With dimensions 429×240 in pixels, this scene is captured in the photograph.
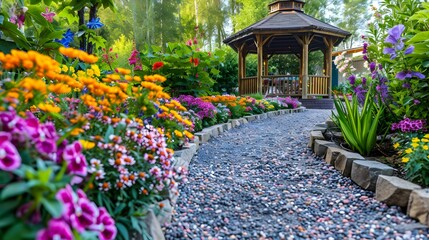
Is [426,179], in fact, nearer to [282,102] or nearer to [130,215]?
[130,215]

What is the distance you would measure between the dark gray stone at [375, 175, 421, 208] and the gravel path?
46 millimetres

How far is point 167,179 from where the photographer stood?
142 centimetres

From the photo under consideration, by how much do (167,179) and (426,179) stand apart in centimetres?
152

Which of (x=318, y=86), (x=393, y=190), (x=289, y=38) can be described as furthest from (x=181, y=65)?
(x=289, y=38)

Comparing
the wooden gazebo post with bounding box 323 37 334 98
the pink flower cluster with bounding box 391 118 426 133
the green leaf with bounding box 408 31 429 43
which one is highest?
the wooden gazebo post with bounding box 323 37 334 98

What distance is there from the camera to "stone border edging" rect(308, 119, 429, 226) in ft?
5.60

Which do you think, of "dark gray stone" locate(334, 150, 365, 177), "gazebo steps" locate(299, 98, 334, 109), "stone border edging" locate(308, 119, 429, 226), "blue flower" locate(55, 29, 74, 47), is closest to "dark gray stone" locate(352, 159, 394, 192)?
"stone border edging" locate(308, 119, 429, 226)

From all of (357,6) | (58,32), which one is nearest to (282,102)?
(58,32)

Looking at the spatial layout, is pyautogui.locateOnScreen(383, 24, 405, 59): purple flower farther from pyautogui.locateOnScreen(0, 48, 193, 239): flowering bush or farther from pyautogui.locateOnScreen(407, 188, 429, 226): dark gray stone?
pyautogui.locateOnScreen(0, 48, 193, 239): flowering bush

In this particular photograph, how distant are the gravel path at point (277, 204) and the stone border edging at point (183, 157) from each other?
0.25 ft

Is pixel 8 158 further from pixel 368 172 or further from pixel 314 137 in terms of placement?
pixel 314 137

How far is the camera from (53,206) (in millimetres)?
647

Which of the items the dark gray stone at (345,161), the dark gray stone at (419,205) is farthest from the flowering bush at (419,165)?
the dark gray stone at (345,161)

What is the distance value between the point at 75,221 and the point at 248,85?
10.4 m
